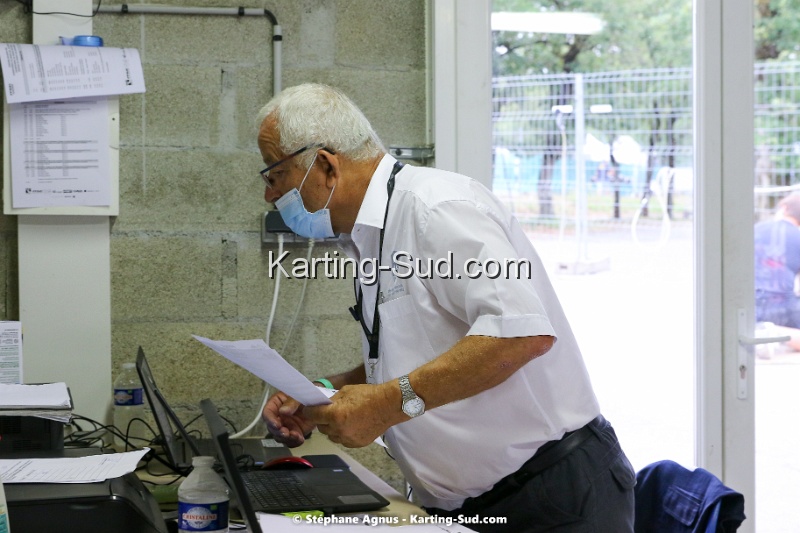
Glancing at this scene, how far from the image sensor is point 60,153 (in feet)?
7.67

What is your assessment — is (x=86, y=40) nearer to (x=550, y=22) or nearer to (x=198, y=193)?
(x=198, y=193)

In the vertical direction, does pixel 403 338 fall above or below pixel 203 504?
above

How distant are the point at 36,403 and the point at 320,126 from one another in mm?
868

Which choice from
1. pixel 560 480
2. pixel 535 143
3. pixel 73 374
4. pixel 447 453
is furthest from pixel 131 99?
pixel 560 480

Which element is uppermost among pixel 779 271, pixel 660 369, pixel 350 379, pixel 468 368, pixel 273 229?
pixel 273 229

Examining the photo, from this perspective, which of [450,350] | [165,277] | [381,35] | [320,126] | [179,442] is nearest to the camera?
[450,350]

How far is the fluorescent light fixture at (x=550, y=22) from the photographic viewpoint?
106 inches

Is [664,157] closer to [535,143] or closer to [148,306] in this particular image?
[535,143]

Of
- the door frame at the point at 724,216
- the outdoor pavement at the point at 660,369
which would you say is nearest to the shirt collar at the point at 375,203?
the outdoor pavement at the point at 660,369

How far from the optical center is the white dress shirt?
1529mm

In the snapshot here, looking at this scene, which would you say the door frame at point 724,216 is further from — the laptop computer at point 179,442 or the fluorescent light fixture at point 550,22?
the laptop computer at point 179,442

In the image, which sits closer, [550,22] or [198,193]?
[198,193]

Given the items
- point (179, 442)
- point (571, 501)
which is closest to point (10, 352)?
point (179, 442)

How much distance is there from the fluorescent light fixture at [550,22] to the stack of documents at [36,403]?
1.70 meters
